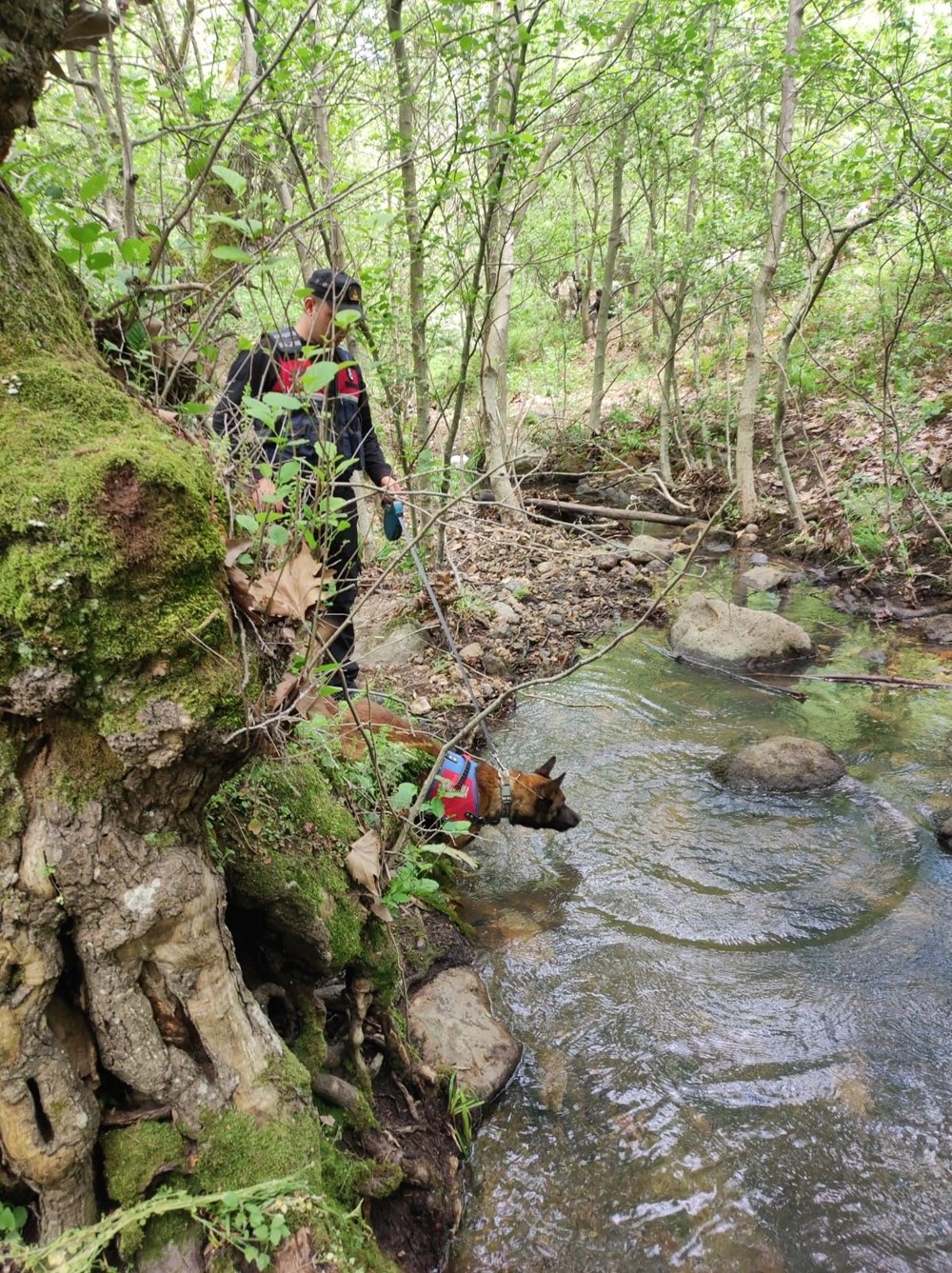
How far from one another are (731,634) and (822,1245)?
576 centimetres

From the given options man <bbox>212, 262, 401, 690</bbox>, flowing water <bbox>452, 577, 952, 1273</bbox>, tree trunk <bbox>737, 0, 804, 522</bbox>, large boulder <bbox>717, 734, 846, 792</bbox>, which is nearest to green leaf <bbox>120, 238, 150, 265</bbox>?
man <bbox>212, 262, 401, 690</bbox>

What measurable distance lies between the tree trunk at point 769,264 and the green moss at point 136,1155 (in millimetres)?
9593

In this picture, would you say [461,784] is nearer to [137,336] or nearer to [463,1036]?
[463,1036]

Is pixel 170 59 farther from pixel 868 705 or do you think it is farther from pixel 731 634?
pixel 868 705

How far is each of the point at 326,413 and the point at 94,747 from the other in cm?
121

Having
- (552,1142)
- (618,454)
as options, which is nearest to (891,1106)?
(552,1142)

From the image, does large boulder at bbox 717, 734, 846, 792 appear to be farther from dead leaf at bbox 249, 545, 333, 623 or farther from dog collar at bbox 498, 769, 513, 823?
dead leaf at bbox 249, 545, 333, 623

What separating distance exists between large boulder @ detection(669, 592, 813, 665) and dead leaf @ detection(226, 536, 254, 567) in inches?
254

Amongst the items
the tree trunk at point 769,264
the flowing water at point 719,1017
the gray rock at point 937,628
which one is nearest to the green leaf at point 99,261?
the flowing water at point 719,1017

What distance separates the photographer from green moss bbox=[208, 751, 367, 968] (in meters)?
2.12

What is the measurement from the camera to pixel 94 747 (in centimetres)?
158

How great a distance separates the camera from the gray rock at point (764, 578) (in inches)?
372

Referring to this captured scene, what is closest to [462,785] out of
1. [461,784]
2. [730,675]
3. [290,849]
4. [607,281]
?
[461,784]

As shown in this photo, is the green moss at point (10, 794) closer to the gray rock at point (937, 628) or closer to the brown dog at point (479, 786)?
the brown dog at point (479, 786)
